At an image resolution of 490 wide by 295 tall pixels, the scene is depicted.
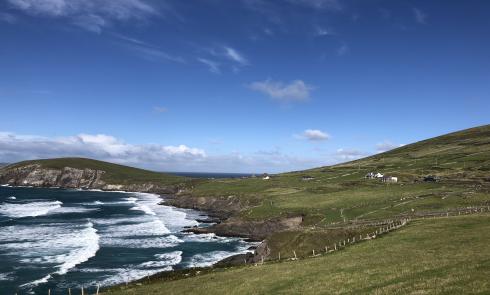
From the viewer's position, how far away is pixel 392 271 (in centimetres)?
3428

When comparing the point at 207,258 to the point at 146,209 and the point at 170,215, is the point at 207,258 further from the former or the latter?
the point at 146,209

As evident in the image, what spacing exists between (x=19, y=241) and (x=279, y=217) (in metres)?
62.9

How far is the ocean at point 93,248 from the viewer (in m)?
70.4

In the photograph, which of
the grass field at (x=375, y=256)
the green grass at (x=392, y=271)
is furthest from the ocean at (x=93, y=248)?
the green grass at (x=392, y=271)

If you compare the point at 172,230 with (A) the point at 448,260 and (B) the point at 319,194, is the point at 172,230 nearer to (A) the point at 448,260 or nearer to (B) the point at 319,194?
(B) the point at 319,194

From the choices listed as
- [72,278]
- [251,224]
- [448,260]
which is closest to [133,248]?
[72,278]

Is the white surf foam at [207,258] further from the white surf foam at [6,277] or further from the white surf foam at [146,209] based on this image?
the white surf foam at [146,209]

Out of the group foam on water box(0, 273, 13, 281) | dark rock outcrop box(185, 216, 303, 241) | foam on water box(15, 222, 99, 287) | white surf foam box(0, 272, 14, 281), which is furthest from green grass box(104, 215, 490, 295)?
dark rock outcrop box(185, 216, 303, 241)

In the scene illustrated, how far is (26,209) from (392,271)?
6504 inches

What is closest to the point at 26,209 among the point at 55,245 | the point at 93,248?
the point at 55,245

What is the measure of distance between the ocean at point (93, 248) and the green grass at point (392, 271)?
29732 mm

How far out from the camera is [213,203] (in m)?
179

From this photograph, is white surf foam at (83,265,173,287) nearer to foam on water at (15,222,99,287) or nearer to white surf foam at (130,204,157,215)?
foam on water at (15,222,99,287)

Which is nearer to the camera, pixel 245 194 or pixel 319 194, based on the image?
pixel 319 194
